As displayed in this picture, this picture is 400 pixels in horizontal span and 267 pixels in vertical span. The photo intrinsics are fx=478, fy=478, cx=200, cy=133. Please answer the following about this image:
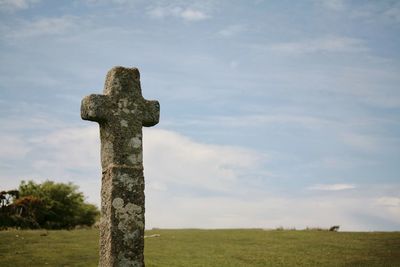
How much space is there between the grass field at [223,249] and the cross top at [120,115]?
10.2 metres

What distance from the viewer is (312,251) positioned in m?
23.3

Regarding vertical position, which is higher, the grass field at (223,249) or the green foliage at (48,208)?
the green foliage at (48,208)

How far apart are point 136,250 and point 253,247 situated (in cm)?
1537

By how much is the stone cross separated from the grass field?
9.79m

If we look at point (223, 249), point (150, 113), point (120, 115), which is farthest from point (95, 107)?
point (223, 249)

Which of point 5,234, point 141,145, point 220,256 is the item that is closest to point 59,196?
point 5,234

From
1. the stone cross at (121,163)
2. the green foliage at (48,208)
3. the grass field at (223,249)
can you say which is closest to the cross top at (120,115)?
the stone cross at (121,163)

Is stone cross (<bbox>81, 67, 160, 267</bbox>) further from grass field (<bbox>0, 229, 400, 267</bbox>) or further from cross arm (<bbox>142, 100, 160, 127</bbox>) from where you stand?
grass field (<bbox>0, 229, 400, 267</bbox>)

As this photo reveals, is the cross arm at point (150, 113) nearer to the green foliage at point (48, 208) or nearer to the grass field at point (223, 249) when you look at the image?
the grass field at point (223, 249)

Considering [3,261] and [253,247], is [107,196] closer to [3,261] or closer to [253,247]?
[3,261]

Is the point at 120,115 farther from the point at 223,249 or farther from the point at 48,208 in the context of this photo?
the point at 48,208

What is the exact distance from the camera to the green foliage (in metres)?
36.1

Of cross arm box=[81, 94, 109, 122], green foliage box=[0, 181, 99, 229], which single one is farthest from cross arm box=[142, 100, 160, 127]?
green foliage box=[0, 181, 99, 229]

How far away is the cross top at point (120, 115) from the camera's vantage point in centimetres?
993
